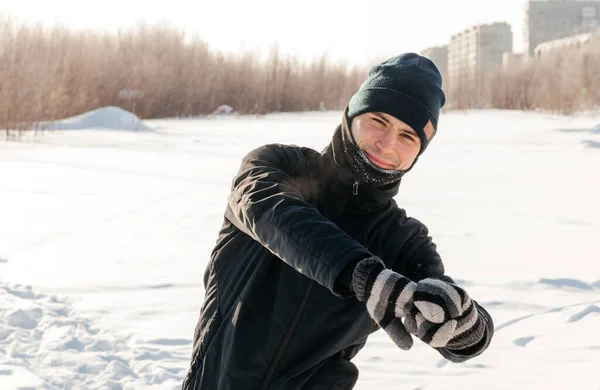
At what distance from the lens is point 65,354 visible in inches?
109

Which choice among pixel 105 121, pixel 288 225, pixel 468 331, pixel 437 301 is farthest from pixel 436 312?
pixel 105 121

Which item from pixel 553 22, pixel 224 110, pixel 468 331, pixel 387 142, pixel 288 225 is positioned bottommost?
pixel 224 110

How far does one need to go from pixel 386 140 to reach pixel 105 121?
12036mm

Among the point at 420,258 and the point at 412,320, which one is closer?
the point at 412,320

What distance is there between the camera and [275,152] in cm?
137

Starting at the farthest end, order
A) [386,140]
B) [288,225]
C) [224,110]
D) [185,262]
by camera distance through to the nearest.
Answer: [224,110], [185,262], [386,140], [288,225]

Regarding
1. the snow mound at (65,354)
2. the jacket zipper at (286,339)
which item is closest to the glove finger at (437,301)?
the jacket zipper at (286,339)

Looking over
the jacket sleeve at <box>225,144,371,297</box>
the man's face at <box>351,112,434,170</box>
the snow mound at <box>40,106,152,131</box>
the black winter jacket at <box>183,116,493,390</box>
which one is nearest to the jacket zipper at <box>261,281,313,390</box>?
the black winter jacket at <box>183,116,493,390</box>

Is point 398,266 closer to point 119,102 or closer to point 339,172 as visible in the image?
point 339,172

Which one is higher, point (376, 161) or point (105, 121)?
point (376, 161)

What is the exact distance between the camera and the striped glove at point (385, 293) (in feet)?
3.18

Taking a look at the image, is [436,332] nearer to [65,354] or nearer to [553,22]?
[65,354]

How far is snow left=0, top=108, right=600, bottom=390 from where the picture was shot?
265 centimetres

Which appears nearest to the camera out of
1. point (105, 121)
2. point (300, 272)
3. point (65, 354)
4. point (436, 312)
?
point (436, 312)
